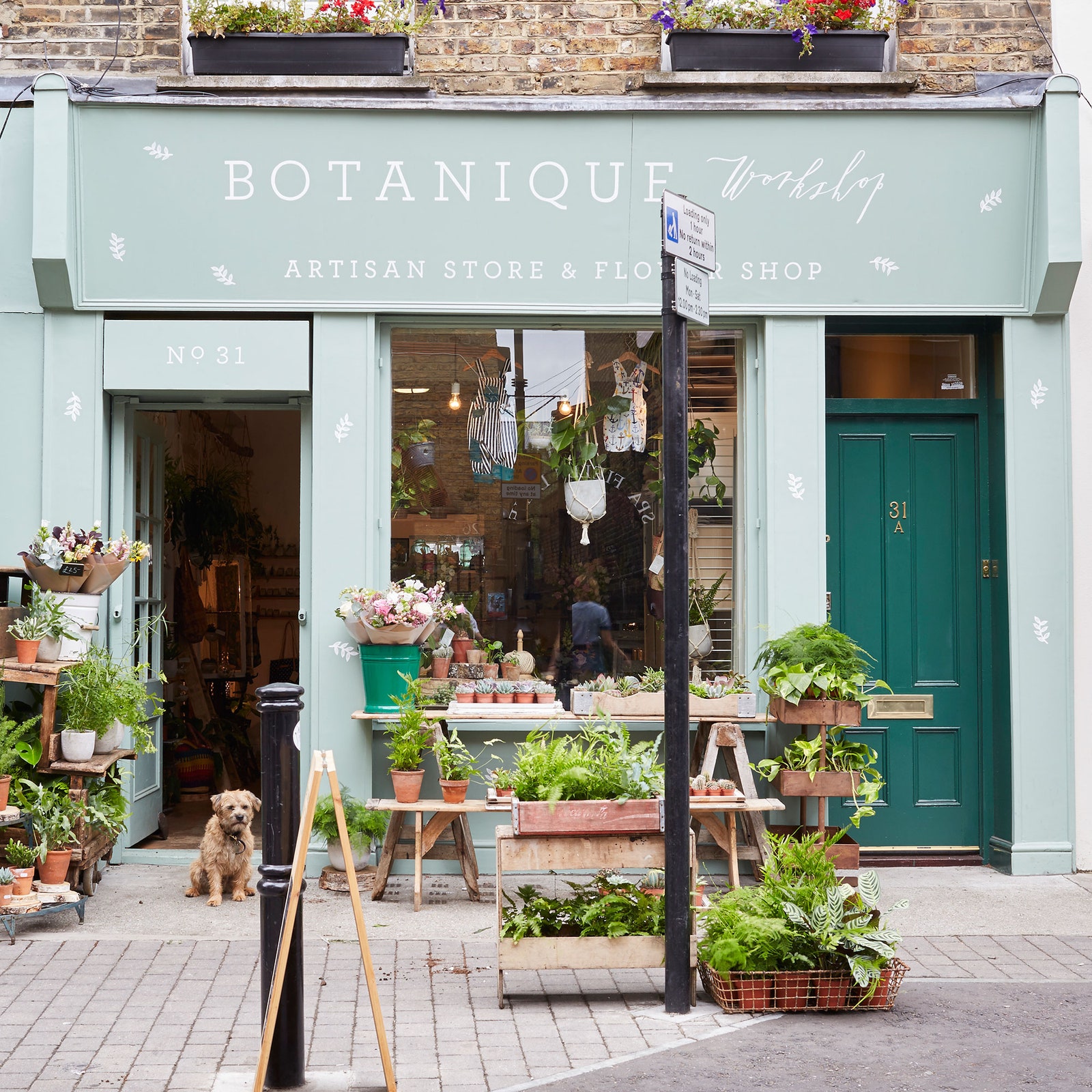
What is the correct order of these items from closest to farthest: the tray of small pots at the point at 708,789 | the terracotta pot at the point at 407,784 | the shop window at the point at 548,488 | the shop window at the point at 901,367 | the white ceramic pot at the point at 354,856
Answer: the tray of small pots at the point at 708,789, the terracotta pot at the point at 407,784, the white ceramic pot at the point at 354,856, the shop window at the point at 548,488, the shop window at the point at 901,367

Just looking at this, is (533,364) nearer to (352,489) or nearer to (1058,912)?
(352,489)

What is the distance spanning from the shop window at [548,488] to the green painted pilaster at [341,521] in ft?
0.89

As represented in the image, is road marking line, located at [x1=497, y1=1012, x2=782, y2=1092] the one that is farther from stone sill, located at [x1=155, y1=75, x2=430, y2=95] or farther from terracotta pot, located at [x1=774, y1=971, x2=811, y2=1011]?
stone sill, located at [x1=155, y1=75, x2=430, y2=95]

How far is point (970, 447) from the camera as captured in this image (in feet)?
25.2

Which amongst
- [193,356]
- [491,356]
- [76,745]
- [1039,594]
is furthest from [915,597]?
[76,745]

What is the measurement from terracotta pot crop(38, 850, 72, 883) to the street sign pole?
3.25 metres

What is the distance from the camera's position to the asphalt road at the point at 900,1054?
4.00 meters

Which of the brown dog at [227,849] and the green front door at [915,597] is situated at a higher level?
the green front door at [915,597]

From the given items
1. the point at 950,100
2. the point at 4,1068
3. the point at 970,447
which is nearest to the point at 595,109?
the point at 950,100

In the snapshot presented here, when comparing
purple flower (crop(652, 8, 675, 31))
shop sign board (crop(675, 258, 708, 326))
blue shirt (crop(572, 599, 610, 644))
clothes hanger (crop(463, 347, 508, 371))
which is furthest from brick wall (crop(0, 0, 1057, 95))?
blue shirt (crop(572, 599, 610, 644))

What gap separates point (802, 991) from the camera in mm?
4688

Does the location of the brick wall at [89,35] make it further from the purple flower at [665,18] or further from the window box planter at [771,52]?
the window box planter at [771,52]

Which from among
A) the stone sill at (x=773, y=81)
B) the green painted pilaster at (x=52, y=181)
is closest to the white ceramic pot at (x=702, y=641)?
the stone sill at (x=773, y=81)

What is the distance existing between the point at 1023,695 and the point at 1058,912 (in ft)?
4.40
